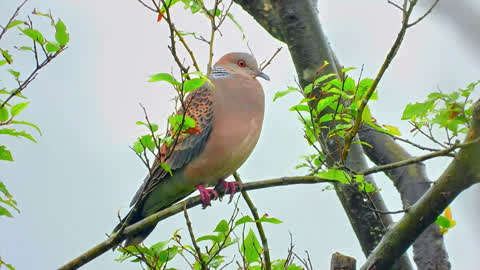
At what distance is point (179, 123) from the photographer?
95.4 inches

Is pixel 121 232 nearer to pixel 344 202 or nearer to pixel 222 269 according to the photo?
pixel 222 269

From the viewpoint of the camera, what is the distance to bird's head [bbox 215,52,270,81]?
4074mm

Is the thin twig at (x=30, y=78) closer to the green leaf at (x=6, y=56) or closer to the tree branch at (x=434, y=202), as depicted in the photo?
the green leaf at (x=6, y=56)

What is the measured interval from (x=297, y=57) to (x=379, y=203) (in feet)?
3.17

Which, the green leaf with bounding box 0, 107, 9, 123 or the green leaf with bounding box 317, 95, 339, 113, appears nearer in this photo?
the green leaf with bounding box 0, 107, 9, 123

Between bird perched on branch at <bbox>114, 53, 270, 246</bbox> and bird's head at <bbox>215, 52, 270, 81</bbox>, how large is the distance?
0.66 ft

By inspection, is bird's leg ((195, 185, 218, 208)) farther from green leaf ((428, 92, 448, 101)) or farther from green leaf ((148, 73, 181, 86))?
green leaf ((428, 92, 448, 101))

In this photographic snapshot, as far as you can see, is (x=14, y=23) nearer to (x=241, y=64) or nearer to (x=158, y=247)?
(x=158, y=247)

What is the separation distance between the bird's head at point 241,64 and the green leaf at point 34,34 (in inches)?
70.7

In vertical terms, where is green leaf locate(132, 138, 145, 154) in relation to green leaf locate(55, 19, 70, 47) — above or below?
below

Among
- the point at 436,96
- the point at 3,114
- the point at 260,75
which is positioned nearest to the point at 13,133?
the point at 3,114

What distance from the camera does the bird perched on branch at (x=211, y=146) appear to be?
3480 millimetres

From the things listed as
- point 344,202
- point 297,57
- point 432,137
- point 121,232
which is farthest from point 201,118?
point 432,137

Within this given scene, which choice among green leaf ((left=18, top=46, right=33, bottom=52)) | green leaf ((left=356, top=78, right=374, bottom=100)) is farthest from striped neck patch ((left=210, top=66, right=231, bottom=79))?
green leaf ((left=18, top=46, right=33, bottom=52))
